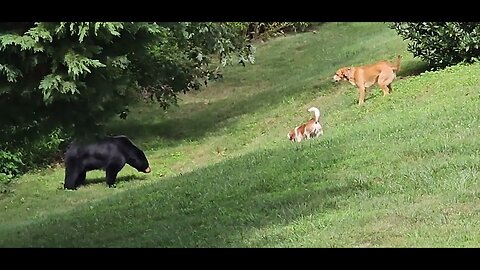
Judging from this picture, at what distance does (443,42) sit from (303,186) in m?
7.68

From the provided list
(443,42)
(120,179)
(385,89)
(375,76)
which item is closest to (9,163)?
(120,179)

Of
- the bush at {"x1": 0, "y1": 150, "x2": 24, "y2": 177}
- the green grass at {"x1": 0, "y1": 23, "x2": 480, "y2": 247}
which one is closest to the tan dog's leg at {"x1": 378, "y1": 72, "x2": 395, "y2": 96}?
the green grass at {"x1": 0, "y1": 23, "x2": 480, "y2": 247}

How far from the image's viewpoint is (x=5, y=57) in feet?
12.7

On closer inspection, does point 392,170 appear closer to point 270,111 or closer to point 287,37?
point 270,111

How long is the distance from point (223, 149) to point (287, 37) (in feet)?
45.7

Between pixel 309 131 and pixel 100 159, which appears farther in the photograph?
pixel 100 159

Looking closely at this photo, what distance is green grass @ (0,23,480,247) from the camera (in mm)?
6352

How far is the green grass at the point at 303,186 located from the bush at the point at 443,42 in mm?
533

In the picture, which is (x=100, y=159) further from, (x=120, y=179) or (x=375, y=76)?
(x=375, y=76)

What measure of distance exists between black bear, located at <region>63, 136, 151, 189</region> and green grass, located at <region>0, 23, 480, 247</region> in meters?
0.32

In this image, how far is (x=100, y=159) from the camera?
13141mm
